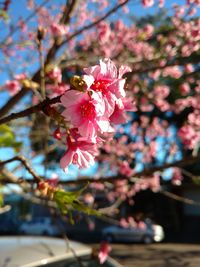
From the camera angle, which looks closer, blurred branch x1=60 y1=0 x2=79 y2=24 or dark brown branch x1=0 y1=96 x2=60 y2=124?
dark brown branch x1=0 y1=96 x2=60 y2=124

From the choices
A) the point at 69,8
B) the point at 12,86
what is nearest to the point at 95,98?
the point at 69,8

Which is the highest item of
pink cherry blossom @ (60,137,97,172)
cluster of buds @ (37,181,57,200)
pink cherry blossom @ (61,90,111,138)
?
pink cherry blossom @ (61,90,111,138)

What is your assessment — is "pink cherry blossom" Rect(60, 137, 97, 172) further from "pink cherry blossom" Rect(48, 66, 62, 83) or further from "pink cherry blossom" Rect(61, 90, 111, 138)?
"pink cherry blossom" Rect(48, 66, 62, 83)

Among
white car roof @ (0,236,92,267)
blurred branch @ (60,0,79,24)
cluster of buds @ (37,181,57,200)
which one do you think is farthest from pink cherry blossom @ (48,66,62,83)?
white car roof @ (0,236,92,267)

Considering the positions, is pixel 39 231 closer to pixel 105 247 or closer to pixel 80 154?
pixel 105 247

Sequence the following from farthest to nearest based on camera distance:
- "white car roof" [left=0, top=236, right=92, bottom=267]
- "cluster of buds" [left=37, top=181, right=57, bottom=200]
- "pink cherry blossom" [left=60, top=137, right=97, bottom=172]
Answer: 1. "white car roof" [left=0, top=236, right=92, bottom=267]
2. "cluster of buds" [left=37, top=181, right=57, bottom=200]
3. "pink cherry blossom" [left=60, top=137, right=97, bottom=172]

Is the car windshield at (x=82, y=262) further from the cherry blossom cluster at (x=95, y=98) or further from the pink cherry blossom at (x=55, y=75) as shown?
the cherry blossom cluster at (x=95, y=98)

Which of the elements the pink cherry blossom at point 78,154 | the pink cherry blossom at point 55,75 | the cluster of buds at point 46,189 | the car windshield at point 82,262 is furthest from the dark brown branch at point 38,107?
the car windshield at point 82,262

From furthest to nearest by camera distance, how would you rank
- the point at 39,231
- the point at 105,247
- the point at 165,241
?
the point at 39,231 < the point at 165,241 < the point at 105,247

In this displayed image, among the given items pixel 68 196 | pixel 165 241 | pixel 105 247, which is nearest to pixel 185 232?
pixel 165 241

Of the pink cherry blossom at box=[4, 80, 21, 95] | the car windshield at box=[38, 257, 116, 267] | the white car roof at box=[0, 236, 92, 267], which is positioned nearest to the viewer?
the white car roof at box=[0, 236, 92, 267]
